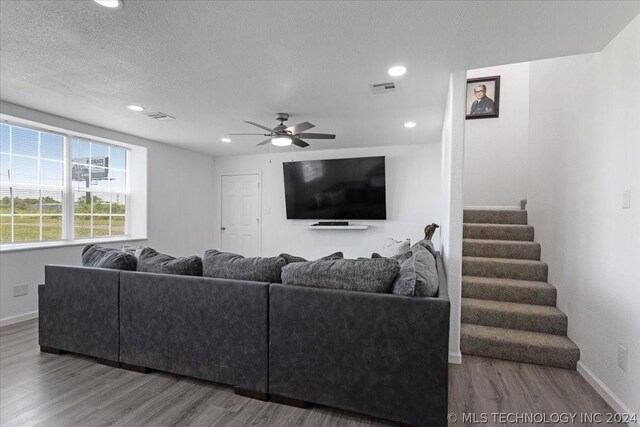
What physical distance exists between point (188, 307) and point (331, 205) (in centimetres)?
375

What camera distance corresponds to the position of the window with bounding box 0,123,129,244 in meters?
3.67

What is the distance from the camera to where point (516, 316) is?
9.57 ft

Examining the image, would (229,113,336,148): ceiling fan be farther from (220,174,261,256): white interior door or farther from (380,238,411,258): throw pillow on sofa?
(220,174,261,256): white interior door

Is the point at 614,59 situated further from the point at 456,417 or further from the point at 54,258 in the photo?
the point at 54,258

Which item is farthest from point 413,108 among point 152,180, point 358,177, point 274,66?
point 152,180

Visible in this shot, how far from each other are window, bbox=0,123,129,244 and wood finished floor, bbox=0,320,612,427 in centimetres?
187

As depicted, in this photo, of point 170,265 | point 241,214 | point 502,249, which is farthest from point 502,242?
point 241,214

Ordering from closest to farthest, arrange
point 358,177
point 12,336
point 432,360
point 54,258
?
point 432,360
point 12,336
point 54,258
point 358,177

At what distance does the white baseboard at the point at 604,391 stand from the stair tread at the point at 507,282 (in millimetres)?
802

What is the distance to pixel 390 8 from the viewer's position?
5.97 ft

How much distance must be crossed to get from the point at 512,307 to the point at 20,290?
5173mm

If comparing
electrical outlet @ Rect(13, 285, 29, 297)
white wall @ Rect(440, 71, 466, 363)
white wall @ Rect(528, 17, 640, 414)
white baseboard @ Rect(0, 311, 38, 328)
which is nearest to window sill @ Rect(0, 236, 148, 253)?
electrical outlet @ Rect(13, 285, 29, 297)

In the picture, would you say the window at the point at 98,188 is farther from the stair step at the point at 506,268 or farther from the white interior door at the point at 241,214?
the stair step at the point at 506,268

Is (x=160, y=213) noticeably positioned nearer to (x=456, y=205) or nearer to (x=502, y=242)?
(x=456, y=205)
